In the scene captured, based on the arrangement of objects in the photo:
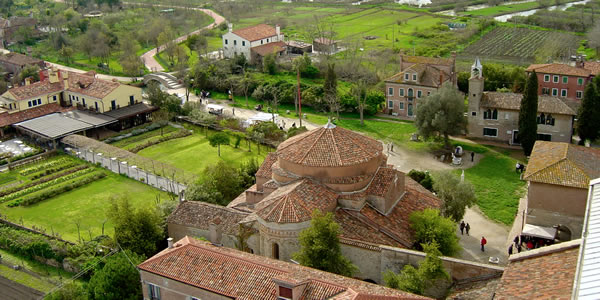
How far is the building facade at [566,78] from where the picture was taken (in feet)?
213

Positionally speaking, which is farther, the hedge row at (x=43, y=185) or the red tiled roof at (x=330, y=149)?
the hedge row at (x=43, y=185)

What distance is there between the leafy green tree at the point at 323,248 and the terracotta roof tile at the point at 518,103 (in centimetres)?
3322

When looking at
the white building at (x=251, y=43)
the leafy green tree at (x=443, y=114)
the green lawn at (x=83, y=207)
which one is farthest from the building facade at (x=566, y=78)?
the green lawn at (x=83, y=207)

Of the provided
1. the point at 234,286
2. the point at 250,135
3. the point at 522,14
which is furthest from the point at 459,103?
the point at 522,14

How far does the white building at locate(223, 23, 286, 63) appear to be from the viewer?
294 feet

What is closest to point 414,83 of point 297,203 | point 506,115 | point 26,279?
point 506,115

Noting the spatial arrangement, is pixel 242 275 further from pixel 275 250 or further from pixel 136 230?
pixel 136 230

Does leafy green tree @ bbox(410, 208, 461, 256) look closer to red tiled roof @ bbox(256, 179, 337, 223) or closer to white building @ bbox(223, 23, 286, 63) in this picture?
red tiled roof @ bbox(256, 179, 337, 223)

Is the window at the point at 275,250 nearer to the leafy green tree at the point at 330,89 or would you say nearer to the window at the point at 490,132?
the window at the point at 490,132

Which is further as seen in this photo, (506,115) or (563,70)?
(563,70)

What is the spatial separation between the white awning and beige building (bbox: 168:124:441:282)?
6.18 metres

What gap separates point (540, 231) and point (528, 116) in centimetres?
1818

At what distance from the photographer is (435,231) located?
34.2 meters

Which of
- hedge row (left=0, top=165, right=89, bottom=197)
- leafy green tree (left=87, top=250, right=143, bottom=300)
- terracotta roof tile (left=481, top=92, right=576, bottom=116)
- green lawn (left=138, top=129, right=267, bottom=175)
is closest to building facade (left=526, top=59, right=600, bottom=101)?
terracotta roof tile (left=481, top=92, right=576, bottom=116)
